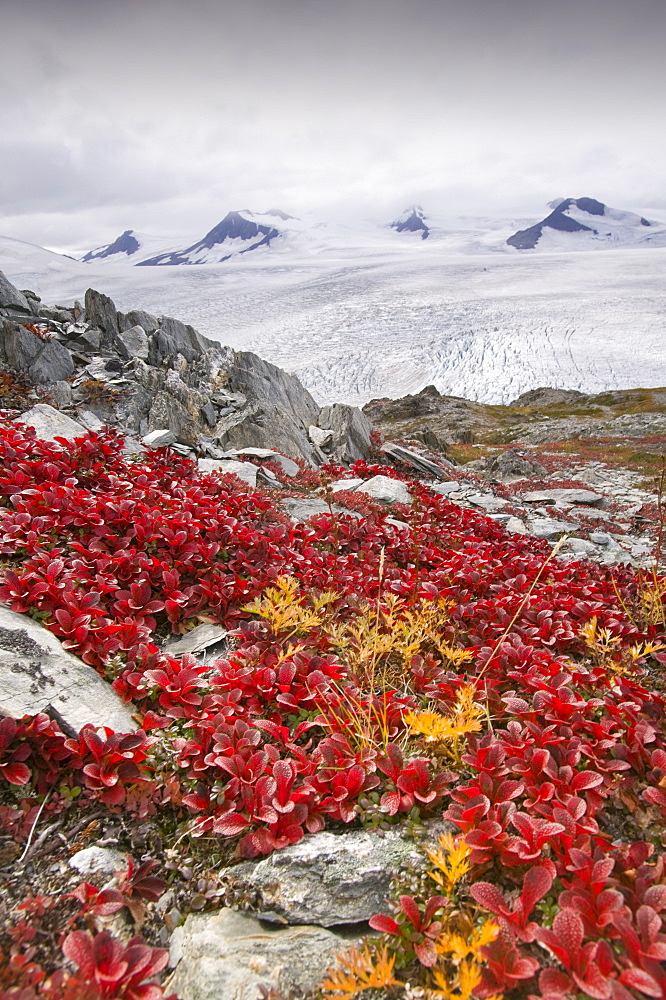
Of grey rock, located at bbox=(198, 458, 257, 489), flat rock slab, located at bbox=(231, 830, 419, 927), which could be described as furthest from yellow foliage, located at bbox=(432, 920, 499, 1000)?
grey rock, located at bbox=(198, 458, 257, 489)

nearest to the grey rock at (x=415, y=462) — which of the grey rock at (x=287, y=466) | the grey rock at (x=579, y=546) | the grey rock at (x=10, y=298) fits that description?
the grey rock at (x=287, y=466)

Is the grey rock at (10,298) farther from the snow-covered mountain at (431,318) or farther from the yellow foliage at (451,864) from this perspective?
the snow-covered mountain at (431,318)

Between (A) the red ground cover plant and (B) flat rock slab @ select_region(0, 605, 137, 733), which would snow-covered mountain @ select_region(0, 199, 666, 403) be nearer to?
(A) the red ground cover plant

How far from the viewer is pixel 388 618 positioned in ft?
13.0

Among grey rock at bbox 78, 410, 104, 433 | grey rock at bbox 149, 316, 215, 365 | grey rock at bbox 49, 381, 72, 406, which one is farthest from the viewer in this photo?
grey rock at bbox 149, 316, 215, 365

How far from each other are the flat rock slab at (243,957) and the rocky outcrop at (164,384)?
984cm

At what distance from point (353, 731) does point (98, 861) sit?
1.63 m

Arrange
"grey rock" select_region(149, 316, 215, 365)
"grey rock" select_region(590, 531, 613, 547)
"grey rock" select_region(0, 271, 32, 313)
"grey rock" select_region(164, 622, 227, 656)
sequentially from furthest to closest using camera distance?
"grey rock" select_region(149, 316, 215, 365), "grey rock" select_region(0, 271, 32, 313), "grey rock" select_region(590, 531, 613, 547), "grey rock" select_region(164, 622, 227, 656)

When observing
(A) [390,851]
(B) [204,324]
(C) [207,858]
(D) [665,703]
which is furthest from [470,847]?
(B) [204,324]

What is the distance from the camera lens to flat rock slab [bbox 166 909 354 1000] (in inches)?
86.8

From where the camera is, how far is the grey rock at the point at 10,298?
18203mm

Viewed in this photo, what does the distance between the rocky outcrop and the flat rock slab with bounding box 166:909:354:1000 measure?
9.84m

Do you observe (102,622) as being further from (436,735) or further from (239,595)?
(436,735)

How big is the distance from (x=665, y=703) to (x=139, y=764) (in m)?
3.62
